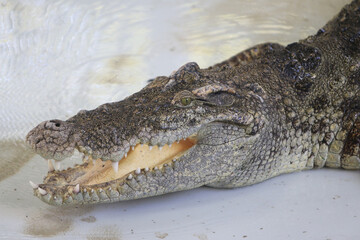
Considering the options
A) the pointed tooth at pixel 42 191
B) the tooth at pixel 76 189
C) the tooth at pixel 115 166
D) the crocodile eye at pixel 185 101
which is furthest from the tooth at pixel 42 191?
the crocodile eye at pixel 185 101

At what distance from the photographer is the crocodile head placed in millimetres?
2766

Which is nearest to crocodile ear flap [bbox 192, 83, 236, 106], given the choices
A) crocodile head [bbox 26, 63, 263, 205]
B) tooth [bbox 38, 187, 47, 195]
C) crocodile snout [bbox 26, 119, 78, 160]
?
crocodile head [bbox 26, 63, 263, 205]

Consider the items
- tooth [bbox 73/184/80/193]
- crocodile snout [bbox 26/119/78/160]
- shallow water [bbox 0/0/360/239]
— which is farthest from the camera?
shallow water [bbox 0/0/360/239]

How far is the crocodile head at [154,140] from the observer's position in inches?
109

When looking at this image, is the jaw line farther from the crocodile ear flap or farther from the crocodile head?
the crocodile ear flap

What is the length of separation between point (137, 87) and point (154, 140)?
65.0 inches

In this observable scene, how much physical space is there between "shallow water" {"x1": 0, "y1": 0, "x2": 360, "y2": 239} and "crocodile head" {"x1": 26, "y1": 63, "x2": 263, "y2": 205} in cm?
19

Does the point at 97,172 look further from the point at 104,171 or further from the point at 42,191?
the point at 42,191

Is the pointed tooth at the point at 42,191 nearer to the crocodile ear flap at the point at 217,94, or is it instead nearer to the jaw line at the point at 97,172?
the jaw line at the point at 97,172

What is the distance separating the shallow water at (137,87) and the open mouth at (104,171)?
0.72 ft

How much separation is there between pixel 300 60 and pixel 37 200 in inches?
72.5

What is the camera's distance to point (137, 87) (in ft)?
14.6

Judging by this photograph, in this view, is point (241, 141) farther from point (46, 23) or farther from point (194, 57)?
point (46, 23)

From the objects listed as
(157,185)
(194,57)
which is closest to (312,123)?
(157,185)
